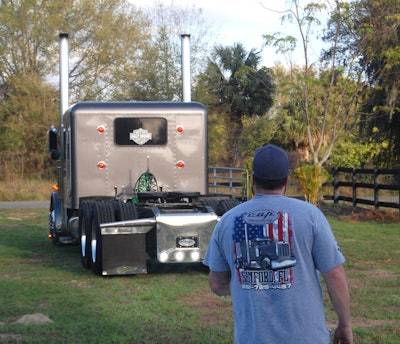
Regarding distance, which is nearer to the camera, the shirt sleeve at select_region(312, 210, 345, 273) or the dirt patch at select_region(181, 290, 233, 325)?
the shirt sleeve at select_region(312, 210, 345, 273)

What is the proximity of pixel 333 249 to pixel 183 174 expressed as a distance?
10.3 meters

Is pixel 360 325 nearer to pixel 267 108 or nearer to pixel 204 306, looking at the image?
pixel 204 306

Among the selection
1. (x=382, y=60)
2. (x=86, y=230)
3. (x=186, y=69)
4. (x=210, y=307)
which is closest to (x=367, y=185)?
(x=382, y=60)

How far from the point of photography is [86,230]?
12508 millimetres

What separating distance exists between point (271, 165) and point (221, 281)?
697 millimetres

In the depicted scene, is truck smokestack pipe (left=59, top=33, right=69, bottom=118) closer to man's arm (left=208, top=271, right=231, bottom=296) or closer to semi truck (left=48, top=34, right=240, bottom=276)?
semi truck (left=48, top=34, right=240, bottom=276)

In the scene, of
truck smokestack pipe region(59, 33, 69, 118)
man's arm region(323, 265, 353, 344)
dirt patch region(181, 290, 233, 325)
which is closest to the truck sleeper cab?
truck smokestack pipe region(59, 33, 69, 118)

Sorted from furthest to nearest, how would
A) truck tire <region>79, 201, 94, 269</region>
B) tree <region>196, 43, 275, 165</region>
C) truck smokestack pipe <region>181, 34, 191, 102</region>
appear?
tree <region>196, 43, 275, 165</region> → truck smokestack pipe <region>181, 34, 191, 102</region> → truck tire <region>79, 201, 94, 269</region>

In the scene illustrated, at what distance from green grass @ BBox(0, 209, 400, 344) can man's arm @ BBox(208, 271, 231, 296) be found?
10.4ft

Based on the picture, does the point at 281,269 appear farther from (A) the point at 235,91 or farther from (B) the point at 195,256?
(A) the point at 235,91

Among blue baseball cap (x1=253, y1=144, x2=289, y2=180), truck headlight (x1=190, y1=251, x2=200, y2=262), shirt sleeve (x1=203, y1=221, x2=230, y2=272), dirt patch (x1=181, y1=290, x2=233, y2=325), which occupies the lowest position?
dirt patch (x1=181, y1=290, x2=233, y2=325)

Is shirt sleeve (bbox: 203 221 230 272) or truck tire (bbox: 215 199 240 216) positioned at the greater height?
shirt sleeve (bbox: 203 221 230 272)

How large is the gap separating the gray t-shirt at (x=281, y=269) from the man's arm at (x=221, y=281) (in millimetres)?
189

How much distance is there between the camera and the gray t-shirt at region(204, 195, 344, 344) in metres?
4.04
